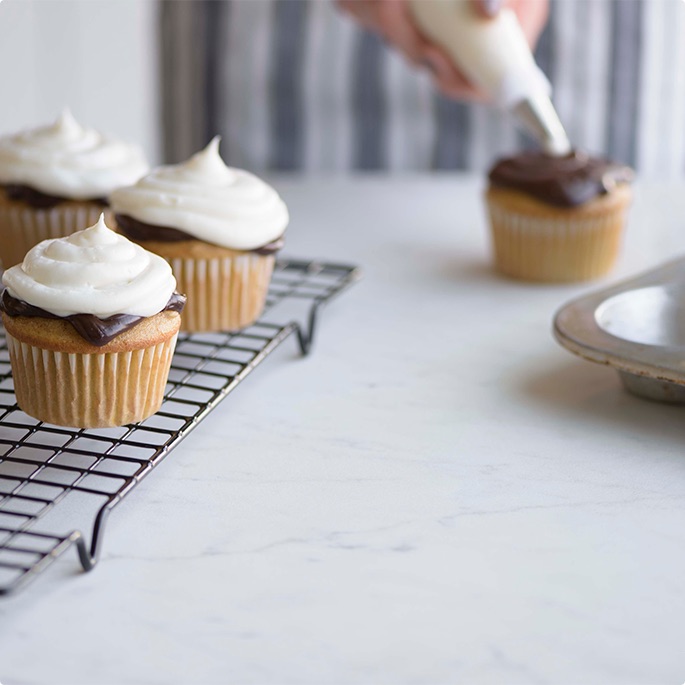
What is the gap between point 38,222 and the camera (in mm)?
1371

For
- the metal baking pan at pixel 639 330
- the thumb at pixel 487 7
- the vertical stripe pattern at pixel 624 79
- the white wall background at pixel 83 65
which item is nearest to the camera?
the metal baking pan at pixel 639 330

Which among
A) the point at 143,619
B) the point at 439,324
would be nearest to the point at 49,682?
the point at 143,619

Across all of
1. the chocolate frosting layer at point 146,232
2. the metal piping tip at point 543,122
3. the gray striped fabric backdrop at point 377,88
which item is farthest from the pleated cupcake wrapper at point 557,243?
the gray striped fabric backdrop at point 377,88

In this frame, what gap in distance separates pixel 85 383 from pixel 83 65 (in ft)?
5.16

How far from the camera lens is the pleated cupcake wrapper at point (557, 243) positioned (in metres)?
1.58

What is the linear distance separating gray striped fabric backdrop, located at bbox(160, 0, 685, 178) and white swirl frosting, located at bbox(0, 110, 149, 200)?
947mm

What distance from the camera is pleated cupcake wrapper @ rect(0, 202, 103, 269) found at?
53.6 inches

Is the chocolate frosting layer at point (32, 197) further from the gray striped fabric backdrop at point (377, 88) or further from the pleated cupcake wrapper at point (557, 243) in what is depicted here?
the gray striped fabric backdrop at point (377, 88)

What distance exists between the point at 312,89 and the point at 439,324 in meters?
1.00

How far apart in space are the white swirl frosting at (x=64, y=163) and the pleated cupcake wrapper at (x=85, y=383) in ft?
1.27

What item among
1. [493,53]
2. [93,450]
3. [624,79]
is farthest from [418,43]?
[93,450]

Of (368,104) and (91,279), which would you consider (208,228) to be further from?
(368,104)

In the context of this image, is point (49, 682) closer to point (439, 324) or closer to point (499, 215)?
point (439, 324)

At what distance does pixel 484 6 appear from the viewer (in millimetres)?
1494
